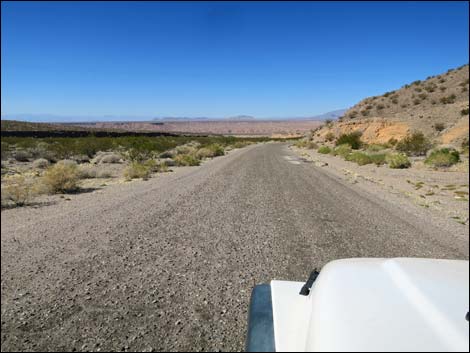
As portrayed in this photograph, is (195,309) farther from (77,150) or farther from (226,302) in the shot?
(77,150)

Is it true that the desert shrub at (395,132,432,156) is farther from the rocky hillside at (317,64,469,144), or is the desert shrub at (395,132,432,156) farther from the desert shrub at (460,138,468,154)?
the rocky hillside at (317,64,469,144)

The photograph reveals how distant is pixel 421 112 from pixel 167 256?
42498mm

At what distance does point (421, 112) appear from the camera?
39875 mm

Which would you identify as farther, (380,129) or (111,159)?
(380,129)

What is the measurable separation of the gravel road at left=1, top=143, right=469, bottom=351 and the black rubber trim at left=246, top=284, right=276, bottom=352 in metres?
1.28

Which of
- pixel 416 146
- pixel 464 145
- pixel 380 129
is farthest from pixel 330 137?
pixel 464 145

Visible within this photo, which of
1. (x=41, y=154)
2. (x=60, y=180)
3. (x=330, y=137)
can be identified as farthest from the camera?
(x=330, y=137)

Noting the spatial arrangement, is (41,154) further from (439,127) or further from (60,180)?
(439,127)

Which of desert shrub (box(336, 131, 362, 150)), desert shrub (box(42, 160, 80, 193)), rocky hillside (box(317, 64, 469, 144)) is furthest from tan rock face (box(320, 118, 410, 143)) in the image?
desert shrub (box(42, 160, 80, 193))

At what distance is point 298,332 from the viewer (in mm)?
1579

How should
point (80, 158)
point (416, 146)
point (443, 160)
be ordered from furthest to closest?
point (80, 158)
point (416, 146)
point (443, 160)

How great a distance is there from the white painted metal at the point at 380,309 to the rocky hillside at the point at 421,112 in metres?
29.4

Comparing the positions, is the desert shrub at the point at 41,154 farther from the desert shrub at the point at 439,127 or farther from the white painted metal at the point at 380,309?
the desert shrub at the point at 439,127

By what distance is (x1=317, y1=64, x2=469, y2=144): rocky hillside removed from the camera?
32.9 meters
